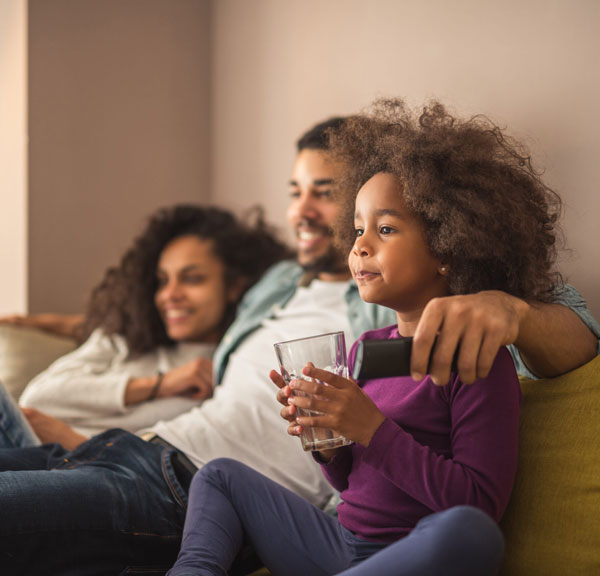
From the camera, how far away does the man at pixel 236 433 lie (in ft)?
3.31

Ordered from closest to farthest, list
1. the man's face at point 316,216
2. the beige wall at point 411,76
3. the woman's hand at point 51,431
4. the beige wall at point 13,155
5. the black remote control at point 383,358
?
the black remote control at point 383,358, the beige wall at point 411,76, the woman's hand at point 51,431, the man's face at point 316,216, the beige wall at point 13,155

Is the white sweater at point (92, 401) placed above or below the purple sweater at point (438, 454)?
below

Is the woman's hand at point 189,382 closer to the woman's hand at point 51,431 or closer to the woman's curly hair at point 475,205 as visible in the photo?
the woman's hand at point 51,431

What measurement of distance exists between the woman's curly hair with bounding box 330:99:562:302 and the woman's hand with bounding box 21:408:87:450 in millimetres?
1110

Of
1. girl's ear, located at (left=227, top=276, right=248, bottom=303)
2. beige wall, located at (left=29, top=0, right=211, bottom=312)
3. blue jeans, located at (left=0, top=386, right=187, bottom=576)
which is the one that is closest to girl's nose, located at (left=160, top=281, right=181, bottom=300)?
girl's ear, located at (left=227, top=276, right=248, bottom=303)

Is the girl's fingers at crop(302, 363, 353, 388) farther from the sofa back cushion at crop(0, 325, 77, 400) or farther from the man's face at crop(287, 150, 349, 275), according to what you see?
the sofa back cushion at crop(0, 325, 77, 400)

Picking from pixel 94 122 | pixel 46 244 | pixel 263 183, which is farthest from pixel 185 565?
pixel 94 122

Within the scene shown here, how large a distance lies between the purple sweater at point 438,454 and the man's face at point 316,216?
81 centimetres

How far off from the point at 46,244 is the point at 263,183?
94cm

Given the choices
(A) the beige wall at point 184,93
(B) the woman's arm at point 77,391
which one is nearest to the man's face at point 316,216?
(A) the beige wall at point 184,93

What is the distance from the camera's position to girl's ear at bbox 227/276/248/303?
2.23m

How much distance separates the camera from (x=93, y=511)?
48.1 inches

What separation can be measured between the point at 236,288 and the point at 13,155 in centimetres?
128

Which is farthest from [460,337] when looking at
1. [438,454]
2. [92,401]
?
[92,401]
